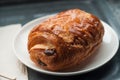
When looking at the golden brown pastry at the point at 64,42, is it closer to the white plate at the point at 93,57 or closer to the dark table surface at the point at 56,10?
the white plate at the point at 93,57

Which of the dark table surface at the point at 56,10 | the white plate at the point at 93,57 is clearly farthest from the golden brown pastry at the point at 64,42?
the dark table surface at the point at 56,10

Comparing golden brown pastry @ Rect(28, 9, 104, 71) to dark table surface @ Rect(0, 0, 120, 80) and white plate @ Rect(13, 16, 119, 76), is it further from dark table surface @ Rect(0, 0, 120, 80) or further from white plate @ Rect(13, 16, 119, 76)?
dark table surface @ Rect(0, 0, 120, 80)

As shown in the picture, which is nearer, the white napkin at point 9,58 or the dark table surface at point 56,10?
the white napkin at point 9,58

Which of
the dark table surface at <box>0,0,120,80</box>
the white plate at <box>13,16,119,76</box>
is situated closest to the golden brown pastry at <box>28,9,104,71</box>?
the white plate at <box>13,16,119,76</box>

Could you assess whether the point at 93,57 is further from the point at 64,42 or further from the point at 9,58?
the point at 9,58

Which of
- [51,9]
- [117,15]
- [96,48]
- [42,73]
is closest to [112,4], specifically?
[117,15]

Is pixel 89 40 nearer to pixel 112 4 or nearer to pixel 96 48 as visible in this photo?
pixel 96 48

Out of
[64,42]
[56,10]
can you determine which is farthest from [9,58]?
[56,10]
